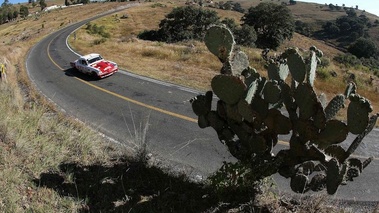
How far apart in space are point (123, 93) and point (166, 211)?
10.6m

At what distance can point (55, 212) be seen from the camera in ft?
15.2

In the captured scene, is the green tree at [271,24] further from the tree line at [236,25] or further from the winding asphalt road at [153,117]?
the winding asphalt road at [153,117]

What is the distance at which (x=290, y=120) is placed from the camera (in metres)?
5.18

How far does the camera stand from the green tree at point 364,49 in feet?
233

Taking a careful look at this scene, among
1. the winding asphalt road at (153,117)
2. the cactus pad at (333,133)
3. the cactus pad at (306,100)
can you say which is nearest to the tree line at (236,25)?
the winding asphalt road at (153,117)

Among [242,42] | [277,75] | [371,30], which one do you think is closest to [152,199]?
[277,75]

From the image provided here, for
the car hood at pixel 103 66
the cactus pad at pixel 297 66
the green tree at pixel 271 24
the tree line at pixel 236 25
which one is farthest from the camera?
the green tree at pixel 271 24

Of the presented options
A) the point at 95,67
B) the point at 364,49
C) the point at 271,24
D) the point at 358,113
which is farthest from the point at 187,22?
the point at 358,113

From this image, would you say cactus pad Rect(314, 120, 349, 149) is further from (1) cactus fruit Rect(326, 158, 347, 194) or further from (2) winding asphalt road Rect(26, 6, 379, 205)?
(2) winding asphalt road Rect(26, 6, 379, 205)

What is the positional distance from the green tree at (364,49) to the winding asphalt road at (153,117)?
67.1 metres

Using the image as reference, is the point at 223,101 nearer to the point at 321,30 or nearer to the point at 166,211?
the point at 166,211

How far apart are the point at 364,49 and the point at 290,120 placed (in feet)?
253

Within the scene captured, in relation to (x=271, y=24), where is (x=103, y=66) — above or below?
above

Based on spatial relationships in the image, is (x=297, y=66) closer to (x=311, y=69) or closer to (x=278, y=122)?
(x=311, y=69)
